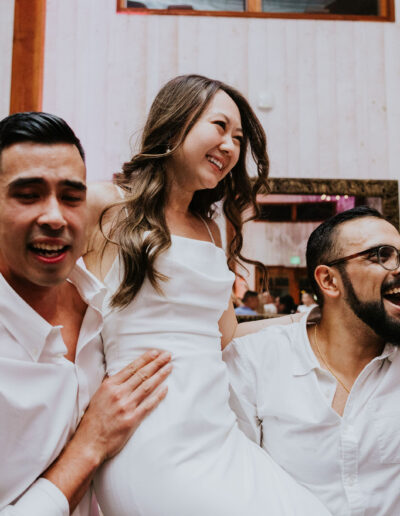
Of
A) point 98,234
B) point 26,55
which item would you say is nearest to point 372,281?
point 98,234

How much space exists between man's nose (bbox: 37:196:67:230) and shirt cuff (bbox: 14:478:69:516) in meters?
0.67

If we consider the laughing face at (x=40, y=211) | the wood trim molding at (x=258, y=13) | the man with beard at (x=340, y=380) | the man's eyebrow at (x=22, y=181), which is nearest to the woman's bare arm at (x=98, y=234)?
the laughing face at (x=40, y=211)

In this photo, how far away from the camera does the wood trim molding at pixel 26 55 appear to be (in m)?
3.73

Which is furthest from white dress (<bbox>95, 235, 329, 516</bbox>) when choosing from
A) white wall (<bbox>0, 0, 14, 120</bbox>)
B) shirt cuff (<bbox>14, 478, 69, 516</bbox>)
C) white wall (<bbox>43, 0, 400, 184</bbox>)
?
white wall (<bbox>43, 0, 400, 184</bbox>)

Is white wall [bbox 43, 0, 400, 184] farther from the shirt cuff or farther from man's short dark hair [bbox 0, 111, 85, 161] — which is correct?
the shirt cuff

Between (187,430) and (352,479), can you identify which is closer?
(187,430)

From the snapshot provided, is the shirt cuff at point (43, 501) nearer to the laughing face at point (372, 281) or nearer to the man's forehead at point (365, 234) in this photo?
the laughing face at point (372, 281)

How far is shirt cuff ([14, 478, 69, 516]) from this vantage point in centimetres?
117

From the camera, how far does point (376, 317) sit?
1.70 meters

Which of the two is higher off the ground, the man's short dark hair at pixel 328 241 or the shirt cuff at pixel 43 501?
the man's short dark hair at pixel 328 241

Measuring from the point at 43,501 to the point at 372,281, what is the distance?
127 cm

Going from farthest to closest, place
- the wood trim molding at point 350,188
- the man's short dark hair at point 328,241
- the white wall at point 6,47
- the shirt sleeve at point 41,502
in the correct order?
the wood trim molding at point 350,188, the white wall at point 6,47, the man's short dark hair at point 328,241, the shirt sleeve at point 41,502

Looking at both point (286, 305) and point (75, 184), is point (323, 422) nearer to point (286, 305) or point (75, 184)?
point (75, 184)

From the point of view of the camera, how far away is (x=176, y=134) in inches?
68.7
